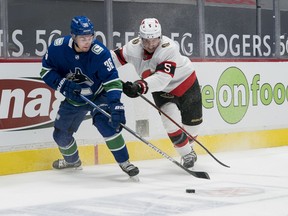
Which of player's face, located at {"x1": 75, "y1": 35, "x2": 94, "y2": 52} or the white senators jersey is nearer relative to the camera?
player's face, located at {"x1": 75, "y1": 35, "x2": 94, "y2": 52}

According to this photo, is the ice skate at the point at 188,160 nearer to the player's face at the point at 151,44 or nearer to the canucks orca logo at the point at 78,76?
the player's face at the point at 151,44

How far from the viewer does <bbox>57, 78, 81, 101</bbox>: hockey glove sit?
229 inches

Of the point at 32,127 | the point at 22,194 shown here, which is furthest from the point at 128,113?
the point at 22,194

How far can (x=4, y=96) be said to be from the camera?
6.17 metres

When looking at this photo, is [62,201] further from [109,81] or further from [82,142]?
[82,142]

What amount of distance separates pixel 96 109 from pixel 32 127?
0.69 metres

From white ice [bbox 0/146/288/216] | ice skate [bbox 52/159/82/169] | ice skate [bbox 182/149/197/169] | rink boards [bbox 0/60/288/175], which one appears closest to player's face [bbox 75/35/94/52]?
rink boards [bbox 0/60/288/175]

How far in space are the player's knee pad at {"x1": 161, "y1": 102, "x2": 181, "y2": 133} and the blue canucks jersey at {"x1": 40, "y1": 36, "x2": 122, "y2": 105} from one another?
2.10ft

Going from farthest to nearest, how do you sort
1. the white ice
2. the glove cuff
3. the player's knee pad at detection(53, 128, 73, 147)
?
1. the player's knee pad at detection(53, 128, 73, 147)
2. the glove cuff
3. the white ice

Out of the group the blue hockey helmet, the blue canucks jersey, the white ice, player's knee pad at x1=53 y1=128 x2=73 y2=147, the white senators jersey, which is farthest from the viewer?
player's knee pad at x1=53 y1=128 x2=73 y2=147

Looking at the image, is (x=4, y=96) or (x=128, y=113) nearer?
(x=4, y=96)

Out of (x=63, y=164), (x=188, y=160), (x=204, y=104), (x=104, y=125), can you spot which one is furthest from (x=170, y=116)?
(x=204, y=104)

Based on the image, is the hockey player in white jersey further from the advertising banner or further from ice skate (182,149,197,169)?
the advertising banner

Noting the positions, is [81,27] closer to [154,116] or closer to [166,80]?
[166,80]
